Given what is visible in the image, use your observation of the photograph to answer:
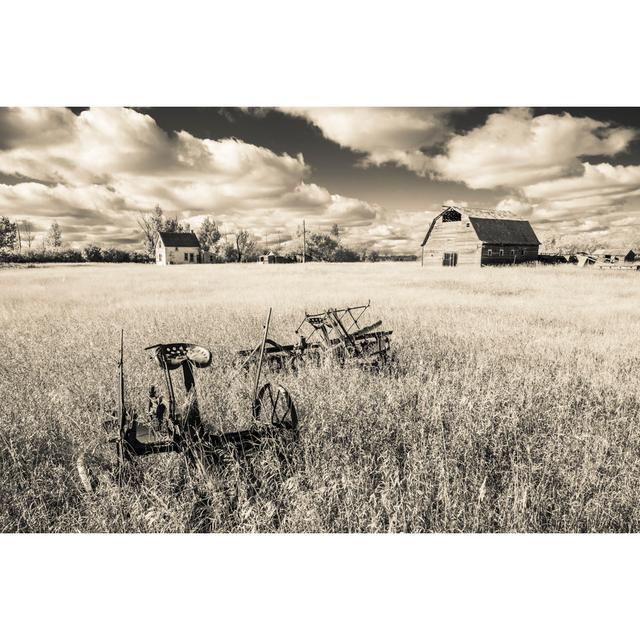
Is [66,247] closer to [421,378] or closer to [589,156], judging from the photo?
[421,378]

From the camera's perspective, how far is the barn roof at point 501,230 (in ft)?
64.4

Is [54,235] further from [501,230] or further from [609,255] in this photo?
[609,255]

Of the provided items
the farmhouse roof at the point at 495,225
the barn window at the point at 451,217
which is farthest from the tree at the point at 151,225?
the barn window at the point at 451,217

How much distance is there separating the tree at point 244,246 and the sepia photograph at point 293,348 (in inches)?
4.7

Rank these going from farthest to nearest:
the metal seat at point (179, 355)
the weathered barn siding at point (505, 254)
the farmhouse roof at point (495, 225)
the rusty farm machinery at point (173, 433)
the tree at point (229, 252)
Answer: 1. the weathered barn siding at point (505, 254)
2. the farmhouse roof at point (495, 225)
3. the tree at point (229, 252)
4. the metal seat at point (179, 355)
5. the rusty farm machinery at point (173, 433)

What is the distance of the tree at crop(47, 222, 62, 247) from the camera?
6.57 metres

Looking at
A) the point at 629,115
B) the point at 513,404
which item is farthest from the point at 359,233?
the point at 513,404

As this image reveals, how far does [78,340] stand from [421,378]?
5.22 m

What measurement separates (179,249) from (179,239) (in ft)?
2.78

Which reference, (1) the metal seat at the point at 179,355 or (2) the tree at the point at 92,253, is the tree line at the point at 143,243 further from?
(1) the metal seat at the point at 179,355

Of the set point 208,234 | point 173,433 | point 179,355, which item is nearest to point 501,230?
point 208,234

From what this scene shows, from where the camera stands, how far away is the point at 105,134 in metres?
5.52

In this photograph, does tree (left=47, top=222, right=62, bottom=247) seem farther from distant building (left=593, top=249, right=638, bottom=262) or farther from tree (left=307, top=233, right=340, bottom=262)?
Result: distant building (left=593, top=249, right=638, bottom=262)

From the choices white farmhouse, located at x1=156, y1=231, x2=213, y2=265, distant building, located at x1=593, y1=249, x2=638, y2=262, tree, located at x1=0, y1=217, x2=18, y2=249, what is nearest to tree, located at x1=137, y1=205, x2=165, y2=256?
white farmhouse, located at x1=156, y1=231, x2=213, y2=265
